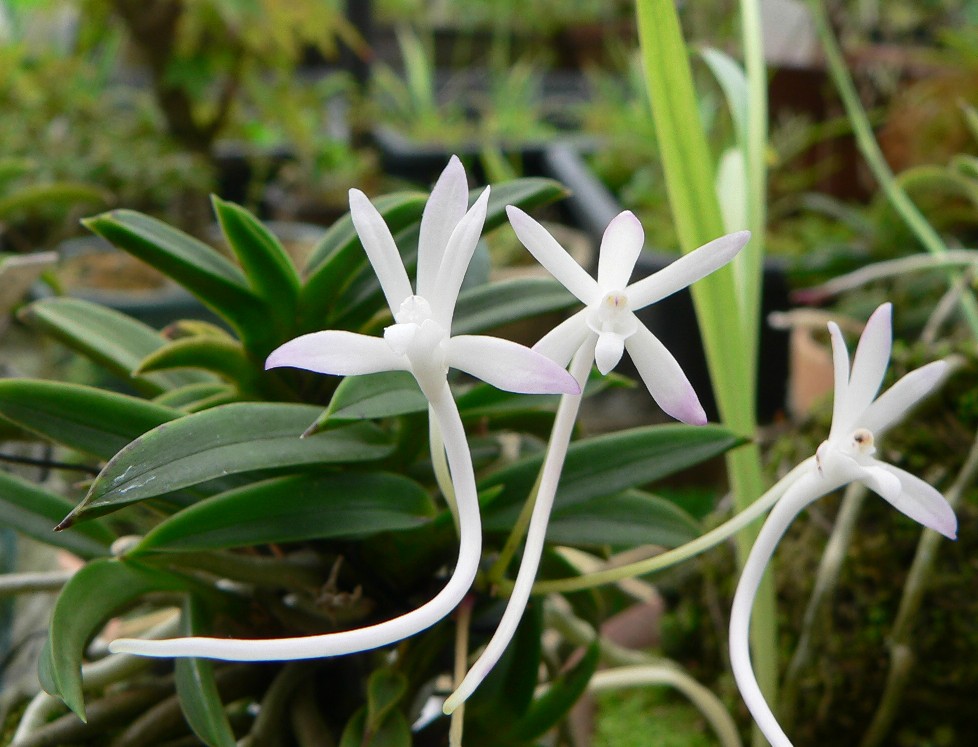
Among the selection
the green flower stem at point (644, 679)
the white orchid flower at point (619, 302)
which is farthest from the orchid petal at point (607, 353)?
the green flower stem at point (644, 679)

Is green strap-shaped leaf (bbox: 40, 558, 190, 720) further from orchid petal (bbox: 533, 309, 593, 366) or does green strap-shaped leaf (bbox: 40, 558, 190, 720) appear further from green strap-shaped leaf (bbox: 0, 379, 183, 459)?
orchid petal (bbox: 533, 309, 593, 366)

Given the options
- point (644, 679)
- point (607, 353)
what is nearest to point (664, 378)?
point (607, 353)

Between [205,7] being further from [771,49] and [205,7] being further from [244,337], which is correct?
[771,49]

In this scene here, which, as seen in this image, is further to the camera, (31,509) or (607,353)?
(31,509)

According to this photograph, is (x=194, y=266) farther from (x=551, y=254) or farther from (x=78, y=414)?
(x=551, y=254)

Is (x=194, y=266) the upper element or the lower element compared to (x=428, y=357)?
upper


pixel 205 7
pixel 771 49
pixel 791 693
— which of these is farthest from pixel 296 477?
pixel 771 49

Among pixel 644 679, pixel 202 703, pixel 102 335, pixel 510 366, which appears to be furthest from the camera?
pixel 644 679
